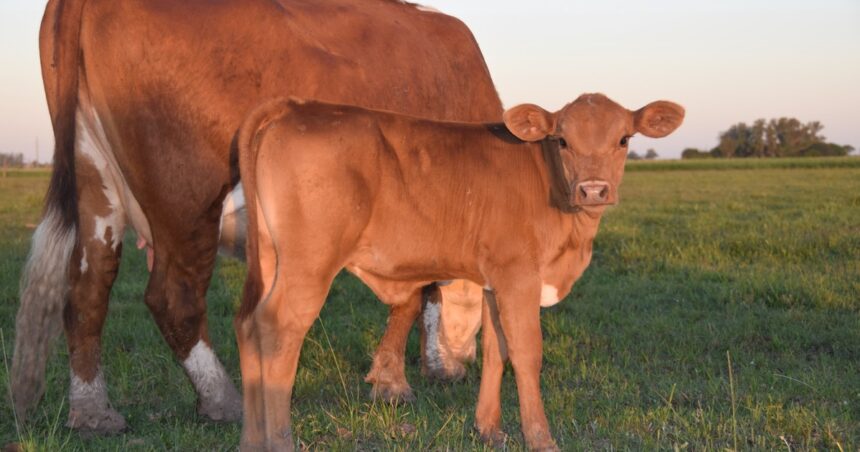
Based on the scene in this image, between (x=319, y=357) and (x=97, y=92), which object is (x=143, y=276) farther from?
(x=97, y=92)

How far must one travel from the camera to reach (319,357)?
6777mm

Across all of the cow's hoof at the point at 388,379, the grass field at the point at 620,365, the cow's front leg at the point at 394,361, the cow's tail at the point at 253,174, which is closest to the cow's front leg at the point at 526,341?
the grass field at the point at 620,365

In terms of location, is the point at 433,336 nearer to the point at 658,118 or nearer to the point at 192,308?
the point at 192,308

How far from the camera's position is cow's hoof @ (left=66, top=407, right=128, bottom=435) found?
5.18 m

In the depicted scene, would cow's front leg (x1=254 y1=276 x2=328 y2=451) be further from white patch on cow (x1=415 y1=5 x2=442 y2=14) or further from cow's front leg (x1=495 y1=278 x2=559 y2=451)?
white patch on cow (x1=415 y1=5 x2=442 y2=14)

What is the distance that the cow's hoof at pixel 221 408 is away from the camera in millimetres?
5484

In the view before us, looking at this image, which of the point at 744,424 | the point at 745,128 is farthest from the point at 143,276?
the point at 745,128

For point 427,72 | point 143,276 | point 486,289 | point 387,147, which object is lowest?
point 143,276

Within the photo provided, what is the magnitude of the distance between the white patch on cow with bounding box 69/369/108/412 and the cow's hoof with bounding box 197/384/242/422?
55 cm

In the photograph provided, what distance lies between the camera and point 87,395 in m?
5.26

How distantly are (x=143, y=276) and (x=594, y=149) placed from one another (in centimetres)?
754

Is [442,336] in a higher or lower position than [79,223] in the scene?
lower

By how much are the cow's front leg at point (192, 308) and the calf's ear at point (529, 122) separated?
1865 mm

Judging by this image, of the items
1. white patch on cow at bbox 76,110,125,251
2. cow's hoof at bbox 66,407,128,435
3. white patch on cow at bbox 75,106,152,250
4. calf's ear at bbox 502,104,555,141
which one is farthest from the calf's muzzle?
cow's hoof at bbox 66,407,128,435
